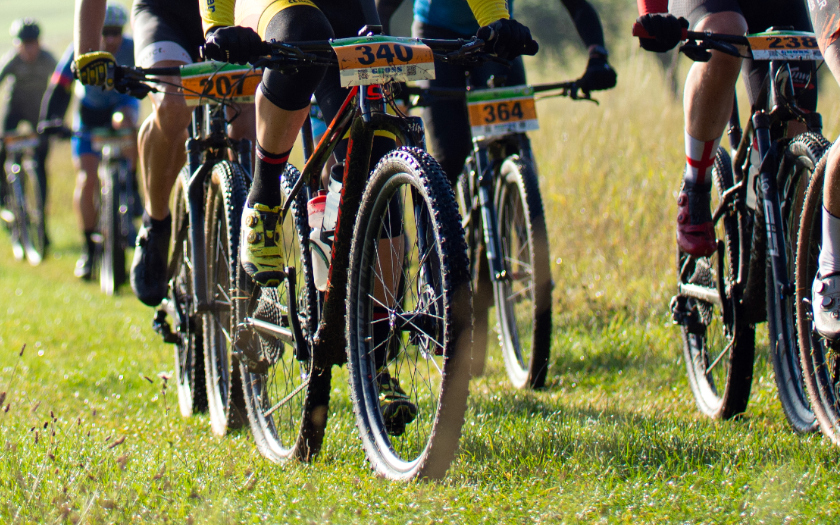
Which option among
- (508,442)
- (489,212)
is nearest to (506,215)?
(489,212)

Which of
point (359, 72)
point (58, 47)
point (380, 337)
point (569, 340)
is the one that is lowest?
point (569, 340)

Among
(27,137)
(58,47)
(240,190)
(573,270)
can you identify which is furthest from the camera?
(58,47)

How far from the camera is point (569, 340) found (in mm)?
5555

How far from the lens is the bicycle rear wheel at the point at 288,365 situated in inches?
122

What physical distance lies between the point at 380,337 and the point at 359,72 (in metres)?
0.83

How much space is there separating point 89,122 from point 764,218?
8.33 m

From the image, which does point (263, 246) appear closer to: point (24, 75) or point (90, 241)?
point (90, 241)

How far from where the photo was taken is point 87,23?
417 cm

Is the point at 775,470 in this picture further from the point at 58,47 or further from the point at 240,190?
the point at 58,47

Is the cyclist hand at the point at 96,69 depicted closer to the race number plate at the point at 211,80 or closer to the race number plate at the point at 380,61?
the race number plate at the point at 211,80

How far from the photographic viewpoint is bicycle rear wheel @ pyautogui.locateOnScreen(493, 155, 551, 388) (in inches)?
173

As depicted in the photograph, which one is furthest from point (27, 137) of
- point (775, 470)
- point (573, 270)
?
point (775, 470)

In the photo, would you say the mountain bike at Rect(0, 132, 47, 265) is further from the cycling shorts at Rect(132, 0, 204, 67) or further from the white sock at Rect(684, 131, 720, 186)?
the white sock at Rect(684, 131, 720, 186)

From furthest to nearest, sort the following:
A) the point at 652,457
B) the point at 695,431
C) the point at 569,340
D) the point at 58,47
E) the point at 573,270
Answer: the point at 58,47 → the point at 573,270 → the point at 569,340 → the point at 695,431 → the point at 652,457
